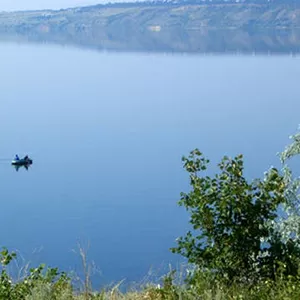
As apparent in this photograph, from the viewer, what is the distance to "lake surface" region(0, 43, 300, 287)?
14.6 meters

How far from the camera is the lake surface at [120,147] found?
14641 mm

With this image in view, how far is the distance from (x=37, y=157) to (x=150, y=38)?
2610 inches

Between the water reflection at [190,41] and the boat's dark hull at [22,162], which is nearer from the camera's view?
the boat's dark hull at [22,162]

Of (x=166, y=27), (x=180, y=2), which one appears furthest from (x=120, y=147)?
(x=180, y=2)

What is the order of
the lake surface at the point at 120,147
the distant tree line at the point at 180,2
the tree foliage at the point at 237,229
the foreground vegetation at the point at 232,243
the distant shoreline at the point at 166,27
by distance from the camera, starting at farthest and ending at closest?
the distant tree line at the point at 180,2
the distant shoreline at the point at 166,27
the lake surface at the point at 120,147
the tree foliage at the point at 237,229
the foreground vegetation at the point at 232,243

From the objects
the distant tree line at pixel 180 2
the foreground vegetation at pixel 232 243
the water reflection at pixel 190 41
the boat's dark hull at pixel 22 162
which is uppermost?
the distant tree line at pixel 180 2

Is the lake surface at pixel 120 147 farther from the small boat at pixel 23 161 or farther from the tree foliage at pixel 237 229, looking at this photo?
the tree foliage at pixel 237 229

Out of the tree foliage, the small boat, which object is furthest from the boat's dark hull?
the tree foliage

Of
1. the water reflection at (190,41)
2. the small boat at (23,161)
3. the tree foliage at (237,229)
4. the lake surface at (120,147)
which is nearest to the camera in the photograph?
the tree foliage at (237,229)

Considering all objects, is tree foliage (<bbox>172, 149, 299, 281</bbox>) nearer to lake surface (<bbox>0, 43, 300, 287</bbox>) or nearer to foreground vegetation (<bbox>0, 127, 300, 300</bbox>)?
foreground vegetation (<bbox>0, 127, 300, 300</bbox>)

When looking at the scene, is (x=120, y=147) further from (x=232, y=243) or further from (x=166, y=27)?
(x=166, y=27)

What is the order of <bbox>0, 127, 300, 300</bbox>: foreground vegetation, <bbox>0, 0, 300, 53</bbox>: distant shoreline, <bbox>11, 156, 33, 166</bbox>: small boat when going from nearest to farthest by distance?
<bbox>0, 127, 300, 300</bbox>: foreground vegetation
<bbox>11, 156, 33, 166</bbox>: small boat
<bbox>0, 0, 300, 53</bbox>: distant shoreline

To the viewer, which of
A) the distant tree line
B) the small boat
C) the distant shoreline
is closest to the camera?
the small boat

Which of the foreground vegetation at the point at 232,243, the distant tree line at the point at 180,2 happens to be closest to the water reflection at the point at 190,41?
the distant tree line at the point at 180,2
